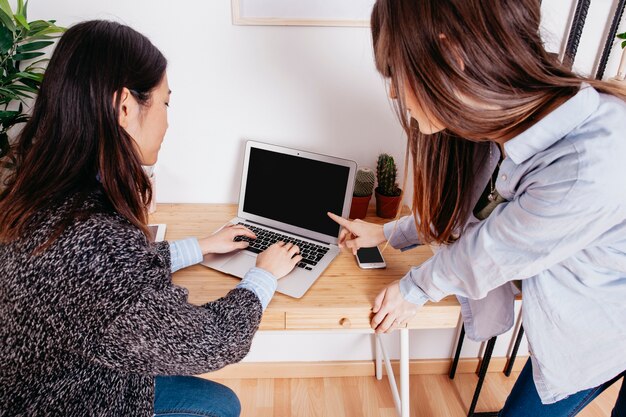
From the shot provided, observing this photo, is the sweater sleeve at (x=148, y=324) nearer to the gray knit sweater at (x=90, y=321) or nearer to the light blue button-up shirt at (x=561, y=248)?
the gray knit sweater at (x=90, y=321)

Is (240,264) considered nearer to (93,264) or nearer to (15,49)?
(93,264)

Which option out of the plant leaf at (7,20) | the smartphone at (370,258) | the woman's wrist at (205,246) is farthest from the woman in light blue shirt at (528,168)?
the plant leaf at (7,20)

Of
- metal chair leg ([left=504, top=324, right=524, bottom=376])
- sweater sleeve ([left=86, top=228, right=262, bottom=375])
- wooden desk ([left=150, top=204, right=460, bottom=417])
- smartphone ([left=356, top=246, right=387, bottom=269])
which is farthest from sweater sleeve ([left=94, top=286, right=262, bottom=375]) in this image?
metal chair leg ([left=504, top=324, right=524, bottom=376])

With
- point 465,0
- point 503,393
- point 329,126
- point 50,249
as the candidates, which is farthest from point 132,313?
point 503,393

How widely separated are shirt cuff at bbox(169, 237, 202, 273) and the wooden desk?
0.08ft

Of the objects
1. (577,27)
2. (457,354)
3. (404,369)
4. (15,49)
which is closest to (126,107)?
(15,49)

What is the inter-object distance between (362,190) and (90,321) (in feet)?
2.72

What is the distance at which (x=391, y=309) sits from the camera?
0.95 m

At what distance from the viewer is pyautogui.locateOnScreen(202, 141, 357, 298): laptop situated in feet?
3.73

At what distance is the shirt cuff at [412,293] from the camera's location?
91 centimetres

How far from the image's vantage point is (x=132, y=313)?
2.17 ft

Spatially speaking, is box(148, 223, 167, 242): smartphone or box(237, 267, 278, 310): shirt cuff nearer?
box(237, 267, 278, 310): shirt cuff

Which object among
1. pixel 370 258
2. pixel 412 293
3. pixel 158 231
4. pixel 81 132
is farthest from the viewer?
pixel 158 231

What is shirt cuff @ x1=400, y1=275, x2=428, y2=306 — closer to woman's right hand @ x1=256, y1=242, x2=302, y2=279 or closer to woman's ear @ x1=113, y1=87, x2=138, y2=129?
woman's right hand @ x1=256, y1=242, x2=302, y2=279
